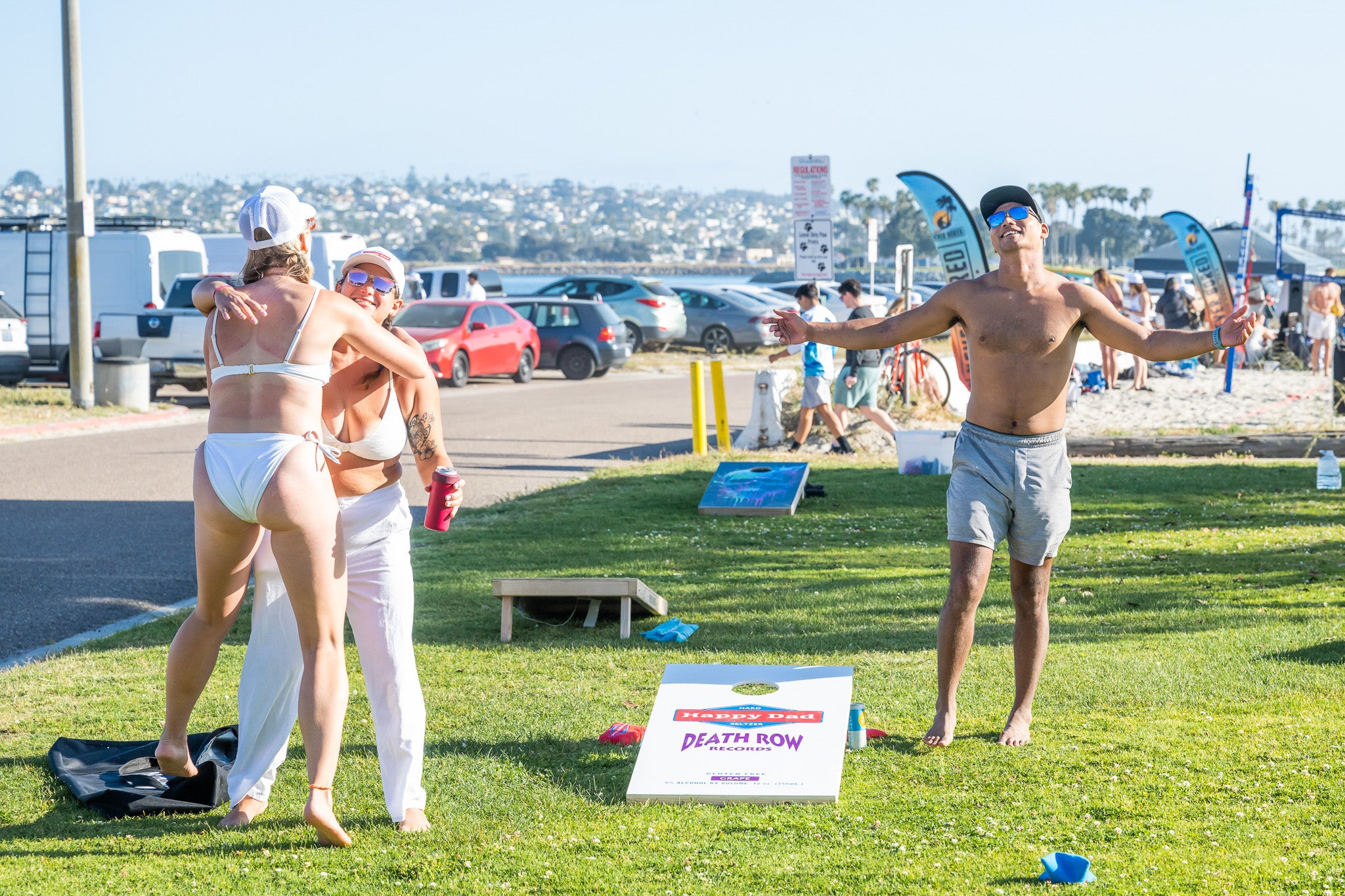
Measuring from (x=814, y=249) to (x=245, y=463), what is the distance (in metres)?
13.5

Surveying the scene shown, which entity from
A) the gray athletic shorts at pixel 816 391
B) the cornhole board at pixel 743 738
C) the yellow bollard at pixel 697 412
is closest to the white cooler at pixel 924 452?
the gray athletic shorts at pixel 816 391

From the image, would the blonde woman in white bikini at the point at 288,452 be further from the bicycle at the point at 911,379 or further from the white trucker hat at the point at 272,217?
the bicycle at the point at 911,379

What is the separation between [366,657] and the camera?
14.4 feet

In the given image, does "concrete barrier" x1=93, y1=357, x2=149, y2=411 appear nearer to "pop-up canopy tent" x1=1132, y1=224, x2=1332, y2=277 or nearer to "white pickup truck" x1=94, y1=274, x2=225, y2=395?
"white pickup truck" x1=94, y1=274, x2=225, y2=395

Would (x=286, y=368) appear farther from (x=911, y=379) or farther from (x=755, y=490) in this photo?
(x=911, y=379)

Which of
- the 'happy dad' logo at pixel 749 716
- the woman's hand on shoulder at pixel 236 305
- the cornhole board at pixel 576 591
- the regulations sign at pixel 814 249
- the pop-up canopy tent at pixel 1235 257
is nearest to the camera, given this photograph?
the woman's hand on shoulder at pixel 236 305

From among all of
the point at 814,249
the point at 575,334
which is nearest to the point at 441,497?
the point at 814,249

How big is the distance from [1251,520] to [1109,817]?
22.1 ft

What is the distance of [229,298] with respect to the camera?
13.1ft

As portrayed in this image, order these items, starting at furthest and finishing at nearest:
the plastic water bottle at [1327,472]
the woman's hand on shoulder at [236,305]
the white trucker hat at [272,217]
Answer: the plastic water bottle at [1327,472] → the white trucker hat at [272,217] → the woman's hand on shoulder at [236,305]

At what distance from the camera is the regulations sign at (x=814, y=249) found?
55.5 feet

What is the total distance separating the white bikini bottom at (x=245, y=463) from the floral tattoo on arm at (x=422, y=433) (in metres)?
0.53

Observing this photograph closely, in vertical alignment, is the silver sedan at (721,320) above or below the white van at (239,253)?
below

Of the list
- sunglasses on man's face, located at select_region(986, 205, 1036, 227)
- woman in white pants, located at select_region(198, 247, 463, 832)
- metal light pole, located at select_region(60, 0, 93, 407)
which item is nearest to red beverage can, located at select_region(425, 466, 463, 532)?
woman in white pants, located at select_region(198, 247, 463, 832)
